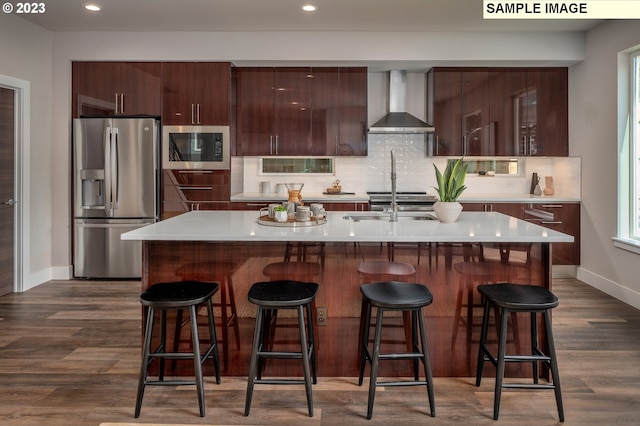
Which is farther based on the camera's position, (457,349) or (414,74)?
(414,74)

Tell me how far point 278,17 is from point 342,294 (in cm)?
315

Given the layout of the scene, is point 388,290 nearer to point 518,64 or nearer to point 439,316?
point 439,316

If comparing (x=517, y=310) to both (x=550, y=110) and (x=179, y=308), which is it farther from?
(x=550, y=110)

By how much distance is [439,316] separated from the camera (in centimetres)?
276

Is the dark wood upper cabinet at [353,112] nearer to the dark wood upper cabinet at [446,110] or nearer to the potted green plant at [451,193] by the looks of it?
the dark wood upper cabinet at [446,110]

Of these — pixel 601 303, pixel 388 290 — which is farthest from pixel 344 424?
pixel 601 303

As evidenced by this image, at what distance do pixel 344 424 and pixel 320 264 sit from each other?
0.86 m

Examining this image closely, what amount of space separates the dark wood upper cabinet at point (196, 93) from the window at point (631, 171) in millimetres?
4018

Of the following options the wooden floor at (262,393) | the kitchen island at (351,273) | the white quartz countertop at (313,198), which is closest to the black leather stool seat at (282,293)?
the kitchen island at (351,273)

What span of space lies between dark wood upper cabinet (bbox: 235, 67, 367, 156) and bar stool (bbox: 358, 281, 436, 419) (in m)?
3.24

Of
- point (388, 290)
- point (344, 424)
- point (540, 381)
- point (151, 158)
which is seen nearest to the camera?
point (344, 424)

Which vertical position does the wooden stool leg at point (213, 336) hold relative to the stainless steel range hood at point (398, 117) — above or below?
below

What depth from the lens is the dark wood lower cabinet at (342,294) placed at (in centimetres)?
274

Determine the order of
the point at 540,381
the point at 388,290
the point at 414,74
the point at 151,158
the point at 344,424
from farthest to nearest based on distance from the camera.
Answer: the point at 414,74, the point at 151,158, the point at 540,381, the point at 388,290, the point at 344,424
